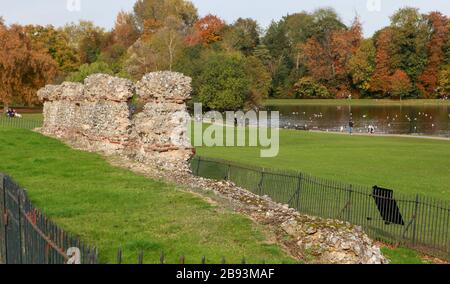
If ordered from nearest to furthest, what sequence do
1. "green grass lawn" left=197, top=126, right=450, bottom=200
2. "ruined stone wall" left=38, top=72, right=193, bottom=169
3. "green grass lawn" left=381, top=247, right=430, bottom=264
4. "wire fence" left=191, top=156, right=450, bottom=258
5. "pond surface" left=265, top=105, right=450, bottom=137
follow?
"green grass lawn" left=381, top=247, right=430, bottom=264 < "wire fence" left=191, top=156, right=450, bottom=258 < "ruined stone wall" left=38, top=72, right=193, bottom=169 < "green grass lawn" left=197, top=126, right=450, bottom=200 < "pond surface" left=265, top=105, right=450, bottom=137

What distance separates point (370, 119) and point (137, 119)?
56.9 metres

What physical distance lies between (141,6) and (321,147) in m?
101

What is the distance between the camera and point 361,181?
2281cm

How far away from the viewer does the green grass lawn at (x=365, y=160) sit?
74.7 ft

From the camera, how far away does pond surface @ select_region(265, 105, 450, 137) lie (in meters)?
58.2

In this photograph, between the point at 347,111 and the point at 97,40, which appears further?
the point at 97,40

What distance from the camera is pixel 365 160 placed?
29750mm

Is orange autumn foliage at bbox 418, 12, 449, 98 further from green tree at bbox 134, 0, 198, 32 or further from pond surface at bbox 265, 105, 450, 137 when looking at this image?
green tree at bbox 134, 0, 198, 32

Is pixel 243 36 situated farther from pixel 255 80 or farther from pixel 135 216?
pixel 135 216

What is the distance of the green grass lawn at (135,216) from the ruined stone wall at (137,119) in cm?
210

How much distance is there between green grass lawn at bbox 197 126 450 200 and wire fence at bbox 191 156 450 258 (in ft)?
9.44

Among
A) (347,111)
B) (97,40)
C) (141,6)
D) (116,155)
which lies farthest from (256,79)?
(116,155)

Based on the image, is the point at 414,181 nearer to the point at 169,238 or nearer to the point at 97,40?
the point at 169,238

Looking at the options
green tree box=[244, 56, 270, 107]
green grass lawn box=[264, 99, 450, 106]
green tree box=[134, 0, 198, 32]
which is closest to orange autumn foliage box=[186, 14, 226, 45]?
green tree box=[134, 0, 198, 32]
